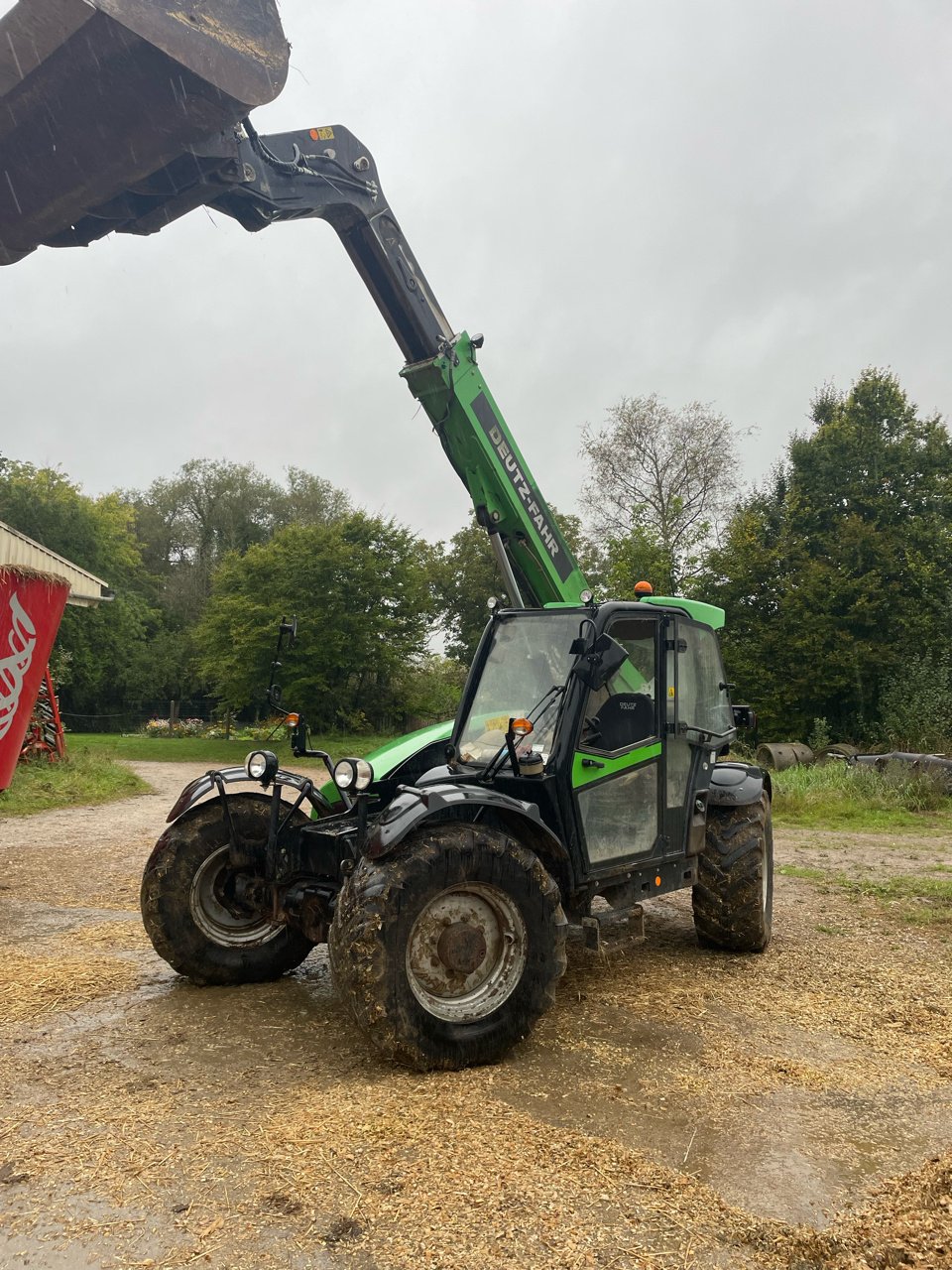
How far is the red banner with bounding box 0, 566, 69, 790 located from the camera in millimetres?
8984

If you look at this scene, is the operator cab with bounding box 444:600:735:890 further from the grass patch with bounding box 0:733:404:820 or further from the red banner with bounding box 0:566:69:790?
the red banner with bounding box 0:566:69:790

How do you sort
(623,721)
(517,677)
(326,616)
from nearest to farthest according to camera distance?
(623,721)
(517,677)
(326,616)

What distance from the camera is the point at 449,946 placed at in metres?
4.00

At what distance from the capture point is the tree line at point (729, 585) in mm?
21328

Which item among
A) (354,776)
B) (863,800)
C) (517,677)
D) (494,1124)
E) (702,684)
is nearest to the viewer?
(494,1124)

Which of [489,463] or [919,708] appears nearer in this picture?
[489,463]

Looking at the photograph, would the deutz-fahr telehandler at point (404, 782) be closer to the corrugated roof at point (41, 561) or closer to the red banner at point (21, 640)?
the red banner at point (21, 640)

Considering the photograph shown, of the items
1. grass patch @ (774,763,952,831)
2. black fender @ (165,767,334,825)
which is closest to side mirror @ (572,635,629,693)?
black fender @ (165,767,334,825)

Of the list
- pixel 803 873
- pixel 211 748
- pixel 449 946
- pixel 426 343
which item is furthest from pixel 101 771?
pixel 449 946

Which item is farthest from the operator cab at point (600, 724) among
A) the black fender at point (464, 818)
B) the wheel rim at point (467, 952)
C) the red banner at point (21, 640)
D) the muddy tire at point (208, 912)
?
the red banner at point (21, 640)

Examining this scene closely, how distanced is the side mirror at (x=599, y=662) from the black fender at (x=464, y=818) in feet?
2.17

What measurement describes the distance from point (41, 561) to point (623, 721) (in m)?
13.3

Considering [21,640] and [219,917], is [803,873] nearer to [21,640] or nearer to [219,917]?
[219,917]

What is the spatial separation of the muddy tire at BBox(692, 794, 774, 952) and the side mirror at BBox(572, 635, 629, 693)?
1.80 metres
